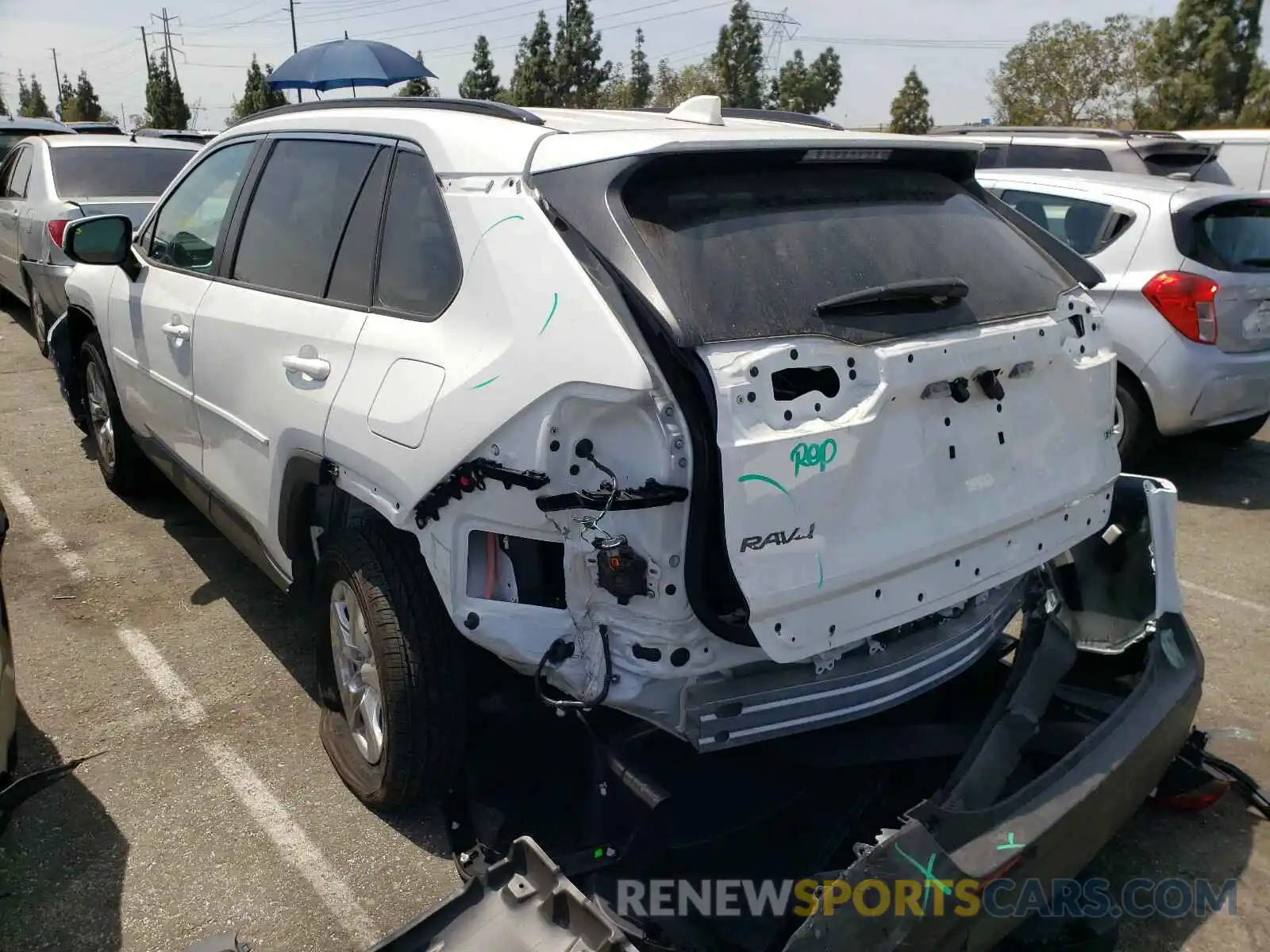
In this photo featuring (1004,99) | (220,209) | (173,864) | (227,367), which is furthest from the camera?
(1004,99)

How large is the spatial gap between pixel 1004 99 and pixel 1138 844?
5450 cm

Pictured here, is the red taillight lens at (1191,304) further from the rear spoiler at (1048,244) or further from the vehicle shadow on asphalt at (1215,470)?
the rear spoiler at (1048,244)

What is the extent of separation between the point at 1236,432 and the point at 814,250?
5.93 m

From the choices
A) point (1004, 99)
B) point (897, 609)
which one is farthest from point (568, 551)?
point (1004, 99)

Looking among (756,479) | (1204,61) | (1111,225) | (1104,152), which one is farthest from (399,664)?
(1204,61)

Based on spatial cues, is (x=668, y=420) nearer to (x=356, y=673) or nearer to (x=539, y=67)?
(x=356, y=673)

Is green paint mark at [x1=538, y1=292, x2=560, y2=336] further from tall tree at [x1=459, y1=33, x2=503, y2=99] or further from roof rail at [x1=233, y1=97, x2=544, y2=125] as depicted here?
tall tree at [x1=459, y1=33, x2=503, y2=99]

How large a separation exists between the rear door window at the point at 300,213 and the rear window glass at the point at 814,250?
122cm

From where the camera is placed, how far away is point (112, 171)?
8234mm

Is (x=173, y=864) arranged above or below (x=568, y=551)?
below

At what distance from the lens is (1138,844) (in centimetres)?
300

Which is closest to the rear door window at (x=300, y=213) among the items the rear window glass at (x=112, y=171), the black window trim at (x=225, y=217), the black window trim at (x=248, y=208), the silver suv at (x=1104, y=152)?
the black window trim at (x=248, y=208)

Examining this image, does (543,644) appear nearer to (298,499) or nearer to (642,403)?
(642,403)

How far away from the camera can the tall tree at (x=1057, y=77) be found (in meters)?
47.3
